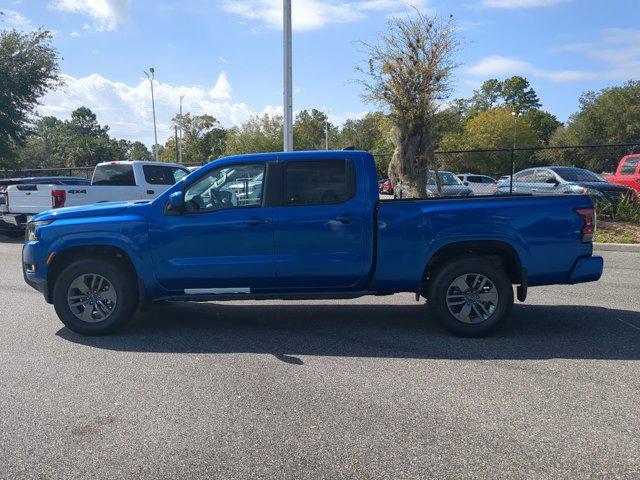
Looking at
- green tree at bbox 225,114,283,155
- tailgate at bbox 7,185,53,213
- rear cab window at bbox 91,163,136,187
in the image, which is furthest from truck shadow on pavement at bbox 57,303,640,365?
green tree at bbox 225,114,283,155

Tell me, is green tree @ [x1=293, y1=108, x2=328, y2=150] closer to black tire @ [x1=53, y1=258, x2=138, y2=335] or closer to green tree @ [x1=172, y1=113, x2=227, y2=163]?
green tree @ [x1=172, y1=113, x2=227, y2=163]

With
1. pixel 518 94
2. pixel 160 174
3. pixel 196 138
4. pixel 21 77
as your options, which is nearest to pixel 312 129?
pixel 196 138

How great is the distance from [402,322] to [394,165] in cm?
980

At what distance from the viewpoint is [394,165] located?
15617 millimetres

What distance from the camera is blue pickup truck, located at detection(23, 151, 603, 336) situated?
5578 millimetres

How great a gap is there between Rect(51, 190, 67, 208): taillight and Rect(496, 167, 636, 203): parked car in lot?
41.6ft

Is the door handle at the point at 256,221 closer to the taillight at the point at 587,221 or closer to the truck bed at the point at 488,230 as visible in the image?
the truck bed at the point at 488,230

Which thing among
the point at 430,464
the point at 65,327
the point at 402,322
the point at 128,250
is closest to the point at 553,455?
the point at 430,464

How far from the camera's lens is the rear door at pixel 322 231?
566 cm

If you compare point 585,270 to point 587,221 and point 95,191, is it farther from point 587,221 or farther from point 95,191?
point 95,191

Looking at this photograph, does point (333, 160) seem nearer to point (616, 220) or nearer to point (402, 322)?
point (402, 322)

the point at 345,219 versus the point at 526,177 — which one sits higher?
the point at 526,177

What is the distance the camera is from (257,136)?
174ft

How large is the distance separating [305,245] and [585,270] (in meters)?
2.92
